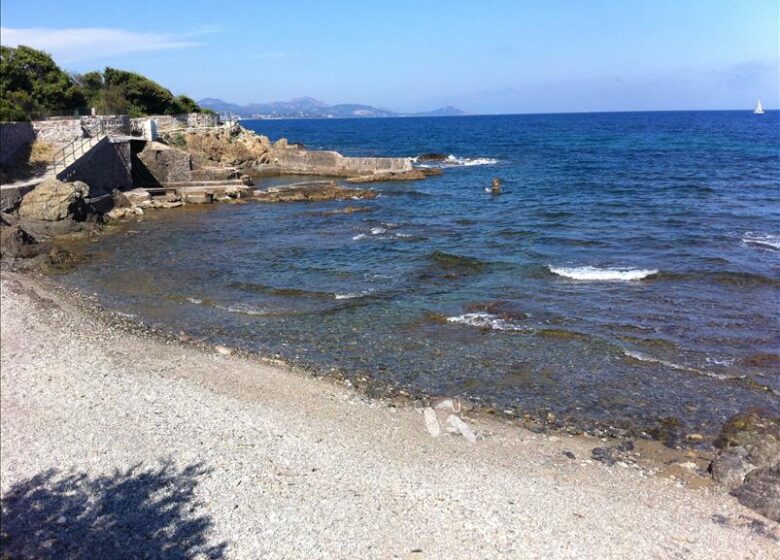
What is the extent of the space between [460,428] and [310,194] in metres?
31.3

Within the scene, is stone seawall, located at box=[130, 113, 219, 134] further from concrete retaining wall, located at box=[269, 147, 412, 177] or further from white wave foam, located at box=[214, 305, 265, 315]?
white wave foam, located at box=[214, 305, 265, 315]

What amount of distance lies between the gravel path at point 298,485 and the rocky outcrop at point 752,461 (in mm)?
319

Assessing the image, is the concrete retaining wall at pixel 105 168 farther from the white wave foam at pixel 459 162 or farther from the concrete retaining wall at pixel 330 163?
the white wave foam at pixel 459 162

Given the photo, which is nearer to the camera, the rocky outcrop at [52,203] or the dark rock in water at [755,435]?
the dark rock in water at [755,435]

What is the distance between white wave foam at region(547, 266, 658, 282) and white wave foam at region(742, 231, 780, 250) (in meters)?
6.72

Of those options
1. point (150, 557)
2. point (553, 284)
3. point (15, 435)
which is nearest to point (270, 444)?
point (150, 557)

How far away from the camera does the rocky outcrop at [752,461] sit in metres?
9.17

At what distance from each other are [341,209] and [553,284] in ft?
61.1

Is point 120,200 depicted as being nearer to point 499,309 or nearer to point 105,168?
point 105,168

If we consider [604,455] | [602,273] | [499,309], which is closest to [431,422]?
[604,455]

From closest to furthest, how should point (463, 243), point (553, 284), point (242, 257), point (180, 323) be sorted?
point (180, 323) → point (553, 284) → point (242, 257) → point (463, 243)

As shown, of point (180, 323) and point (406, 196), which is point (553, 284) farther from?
point (406, 196)

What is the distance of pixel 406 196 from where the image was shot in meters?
41.1

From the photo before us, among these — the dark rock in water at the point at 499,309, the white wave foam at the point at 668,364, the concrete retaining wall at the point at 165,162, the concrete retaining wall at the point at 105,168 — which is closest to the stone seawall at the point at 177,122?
the concrete retaining wall at the point at 165,162
